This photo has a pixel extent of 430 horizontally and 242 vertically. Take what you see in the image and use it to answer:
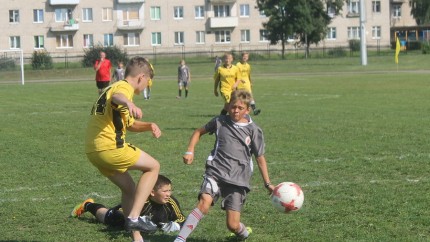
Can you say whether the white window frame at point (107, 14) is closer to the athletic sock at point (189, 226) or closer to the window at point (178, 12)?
the window at point (178, 12)

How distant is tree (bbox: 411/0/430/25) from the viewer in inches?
4186

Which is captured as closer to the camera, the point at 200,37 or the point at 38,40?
the point at 38,40

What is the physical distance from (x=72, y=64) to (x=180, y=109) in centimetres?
5666

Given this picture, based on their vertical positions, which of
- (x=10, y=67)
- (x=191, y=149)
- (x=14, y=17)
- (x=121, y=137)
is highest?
(x=14, y=17)

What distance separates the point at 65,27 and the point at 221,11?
19766 millimetres

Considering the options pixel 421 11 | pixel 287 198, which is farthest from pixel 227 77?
pixel 421 11

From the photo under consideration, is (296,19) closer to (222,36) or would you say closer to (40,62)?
(222,36)

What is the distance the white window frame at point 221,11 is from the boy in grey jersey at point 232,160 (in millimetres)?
94638

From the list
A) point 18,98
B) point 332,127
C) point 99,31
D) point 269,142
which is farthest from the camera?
point 99,31

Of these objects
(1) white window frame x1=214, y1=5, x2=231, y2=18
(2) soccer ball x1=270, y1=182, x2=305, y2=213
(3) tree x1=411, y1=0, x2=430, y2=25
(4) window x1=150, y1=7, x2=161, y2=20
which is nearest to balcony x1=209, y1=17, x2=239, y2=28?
(1) white window frame x1=214, y1=5, x2=231, y2=18

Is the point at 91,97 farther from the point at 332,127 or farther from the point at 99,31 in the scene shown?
the point at 99,31

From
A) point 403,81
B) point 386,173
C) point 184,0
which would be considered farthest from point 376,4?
point 386,173

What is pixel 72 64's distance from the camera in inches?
3246

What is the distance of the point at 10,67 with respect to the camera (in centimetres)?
5925
